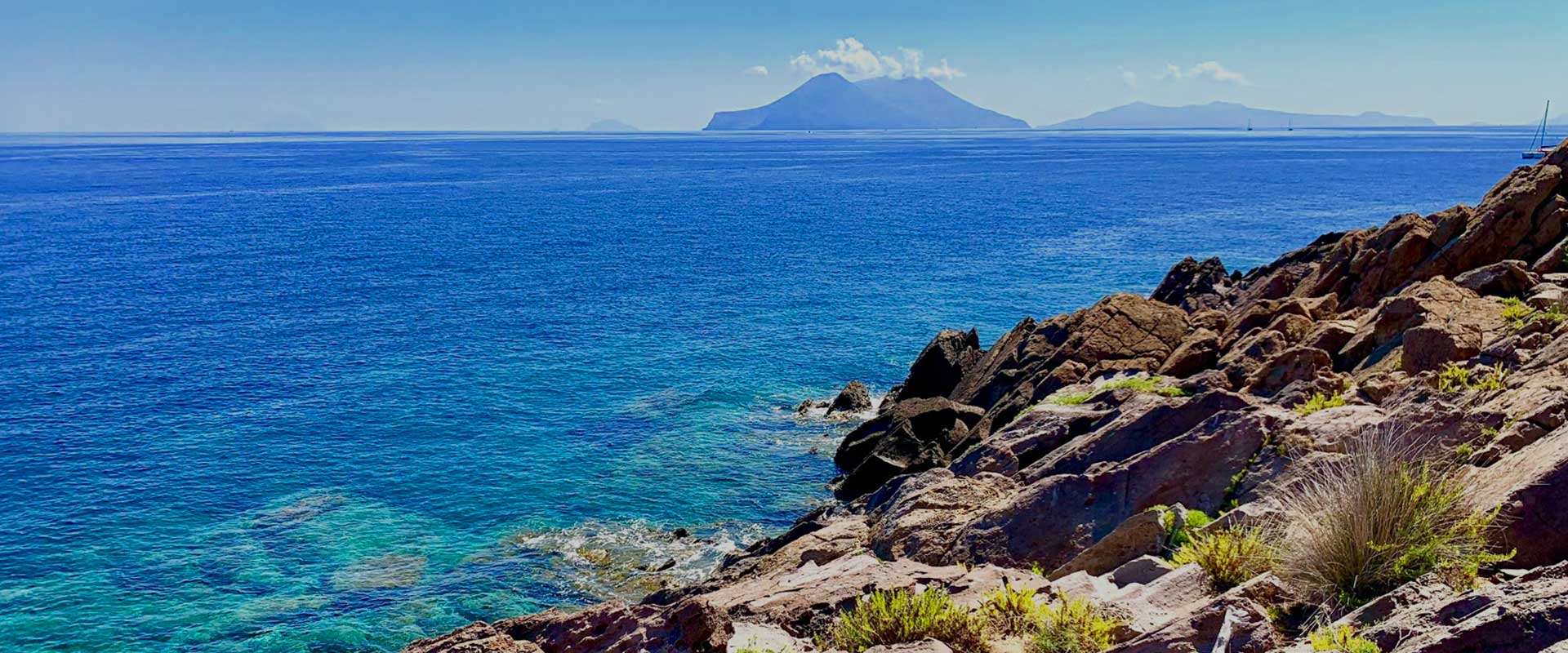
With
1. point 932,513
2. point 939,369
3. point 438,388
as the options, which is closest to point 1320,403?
point 932,513

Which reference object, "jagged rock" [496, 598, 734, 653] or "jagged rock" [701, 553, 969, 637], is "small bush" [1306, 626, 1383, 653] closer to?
"jagged rock" [701, 553, 969, 637]

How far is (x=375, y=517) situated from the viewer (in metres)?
38.2

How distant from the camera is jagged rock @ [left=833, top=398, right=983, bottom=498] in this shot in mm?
38375

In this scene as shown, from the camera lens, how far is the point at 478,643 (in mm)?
18906

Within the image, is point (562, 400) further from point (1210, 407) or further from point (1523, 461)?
point (1523, 461)

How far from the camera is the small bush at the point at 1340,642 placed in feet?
33.5

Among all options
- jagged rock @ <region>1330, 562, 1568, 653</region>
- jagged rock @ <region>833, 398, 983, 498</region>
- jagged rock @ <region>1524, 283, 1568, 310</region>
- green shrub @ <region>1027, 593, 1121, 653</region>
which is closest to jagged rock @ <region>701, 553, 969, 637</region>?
green shrub @ <region>1027, 593, 1121, 653</region>

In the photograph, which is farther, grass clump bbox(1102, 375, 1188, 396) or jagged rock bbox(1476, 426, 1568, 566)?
grass clump bbox(1102, 375, 1188, 396)

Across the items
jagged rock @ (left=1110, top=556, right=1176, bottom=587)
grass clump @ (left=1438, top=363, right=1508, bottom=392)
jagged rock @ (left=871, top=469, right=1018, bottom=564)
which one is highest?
grass clump @ (left=1438, top=363, right=1508, bottom=392)

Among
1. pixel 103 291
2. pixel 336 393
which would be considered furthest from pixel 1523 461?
pixel 103 291

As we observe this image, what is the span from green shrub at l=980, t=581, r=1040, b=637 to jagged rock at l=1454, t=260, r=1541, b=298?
63.9 feet

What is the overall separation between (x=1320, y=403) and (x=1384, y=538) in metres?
10.7

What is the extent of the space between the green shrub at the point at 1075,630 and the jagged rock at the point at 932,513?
7284mm

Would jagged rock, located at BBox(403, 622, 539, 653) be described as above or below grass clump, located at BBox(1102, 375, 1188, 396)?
below
